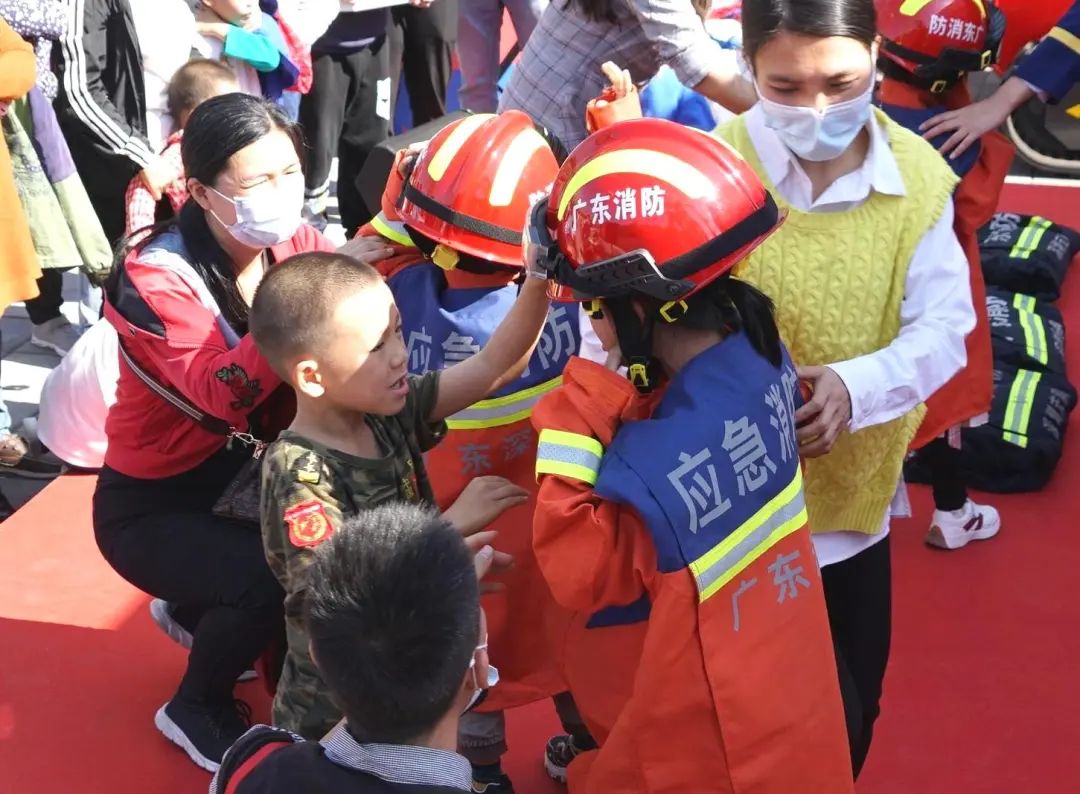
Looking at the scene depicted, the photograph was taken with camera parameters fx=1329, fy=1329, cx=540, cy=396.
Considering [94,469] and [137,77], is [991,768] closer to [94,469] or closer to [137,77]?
[94,469]

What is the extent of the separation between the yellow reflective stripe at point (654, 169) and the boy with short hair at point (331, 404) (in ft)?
0.97

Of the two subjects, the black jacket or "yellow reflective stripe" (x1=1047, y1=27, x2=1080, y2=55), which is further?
the black jacket

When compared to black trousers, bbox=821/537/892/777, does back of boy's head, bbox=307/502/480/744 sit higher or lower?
higher

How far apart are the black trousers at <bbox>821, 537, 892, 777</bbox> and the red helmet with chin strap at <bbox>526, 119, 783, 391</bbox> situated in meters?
0.68

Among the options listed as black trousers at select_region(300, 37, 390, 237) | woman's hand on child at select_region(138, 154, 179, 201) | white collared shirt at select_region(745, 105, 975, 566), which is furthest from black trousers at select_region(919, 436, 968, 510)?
black trousers at select_region(300, 37, 390, 237)

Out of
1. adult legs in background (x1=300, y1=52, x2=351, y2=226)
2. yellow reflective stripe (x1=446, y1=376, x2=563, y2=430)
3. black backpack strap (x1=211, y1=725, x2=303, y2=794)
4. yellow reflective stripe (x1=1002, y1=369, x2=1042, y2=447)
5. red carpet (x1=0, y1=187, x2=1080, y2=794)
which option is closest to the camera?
black backpack strap (x1=211, y1=725, x2=303, y2=794)

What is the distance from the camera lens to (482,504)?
204cm

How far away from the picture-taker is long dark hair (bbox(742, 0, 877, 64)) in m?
2.01

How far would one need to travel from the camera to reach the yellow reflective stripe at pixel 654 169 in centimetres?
176

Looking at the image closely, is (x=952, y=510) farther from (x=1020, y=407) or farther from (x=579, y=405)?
(x=579, y=405)

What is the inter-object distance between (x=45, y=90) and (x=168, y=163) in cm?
90

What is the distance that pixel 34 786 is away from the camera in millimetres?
2766

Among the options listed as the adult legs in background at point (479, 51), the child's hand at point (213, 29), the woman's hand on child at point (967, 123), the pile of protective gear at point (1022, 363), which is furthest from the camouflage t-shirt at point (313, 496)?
the adult legs in background at point (479, 51)

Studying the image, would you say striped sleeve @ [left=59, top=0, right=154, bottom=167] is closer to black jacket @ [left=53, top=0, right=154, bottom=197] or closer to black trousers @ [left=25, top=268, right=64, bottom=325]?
black jacket @ [left=53, top=0, right=154, bottom=197]
